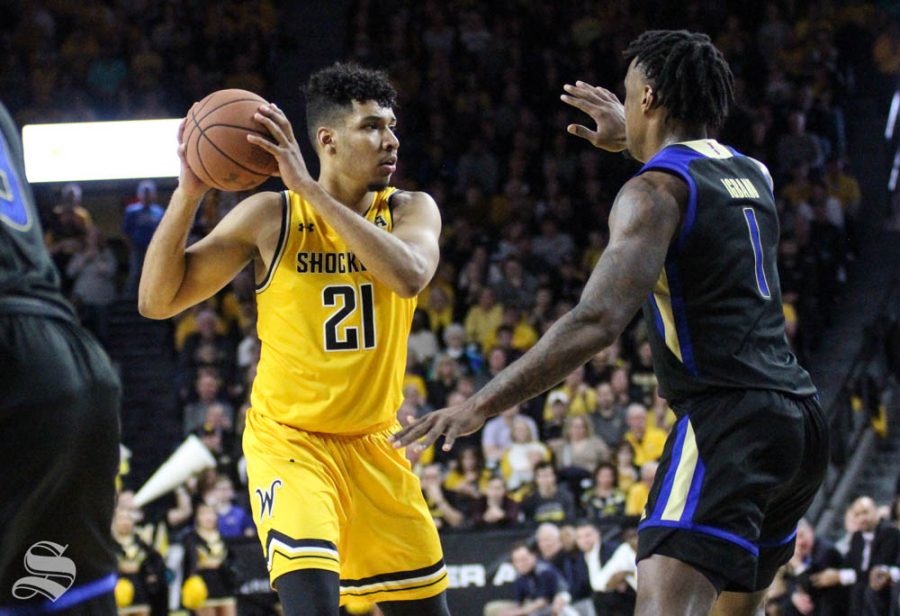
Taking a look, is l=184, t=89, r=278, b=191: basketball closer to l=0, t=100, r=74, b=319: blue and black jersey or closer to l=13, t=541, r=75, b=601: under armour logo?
l=0, t=100, r=74, b=319: blue and black jersey

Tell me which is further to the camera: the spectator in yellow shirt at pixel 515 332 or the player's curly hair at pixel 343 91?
the spectator in yellow shirt at pixel 515 332

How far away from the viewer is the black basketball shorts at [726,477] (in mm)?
3680

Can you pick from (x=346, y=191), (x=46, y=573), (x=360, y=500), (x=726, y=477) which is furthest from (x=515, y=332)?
(x=46, y=573)

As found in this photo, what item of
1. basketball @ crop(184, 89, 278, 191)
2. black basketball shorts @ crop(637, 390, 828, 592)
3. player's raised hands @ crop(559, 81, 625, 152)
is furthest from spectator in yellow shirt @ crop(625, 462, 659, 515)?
black basketball shorts @ crop(637, 390, 828, 592)

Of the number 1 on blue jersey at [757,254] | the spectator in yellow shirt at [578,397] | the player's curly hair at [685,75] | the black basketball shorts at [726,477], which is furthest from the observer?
the spectator in yellow shirt at [578,397]

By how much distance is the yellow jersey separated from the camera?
4773 mm

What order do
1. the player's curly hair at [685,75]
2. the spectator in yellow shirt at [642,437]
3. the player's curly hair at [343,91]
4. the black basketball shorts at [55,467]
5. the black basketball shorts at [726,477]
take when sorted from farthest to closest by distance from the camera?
the spectator in yellow shirt at [642,437], the player's curly hair at [343,91], the player's curly hair at [685,75], the black basketball shorts at [726,477], the black basketball shorts at [55,467]

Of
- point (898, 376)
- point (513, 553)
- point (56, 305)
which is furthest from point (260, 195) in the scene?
point (898, 376)

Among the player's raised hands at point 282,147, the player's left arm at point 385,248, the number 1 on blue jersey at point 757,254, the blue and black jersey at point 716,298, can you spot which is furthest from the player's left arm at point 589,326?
the player's raised hands at point 282,147

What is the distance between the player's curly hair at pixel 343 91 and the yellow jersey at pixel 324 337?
16.8 inches

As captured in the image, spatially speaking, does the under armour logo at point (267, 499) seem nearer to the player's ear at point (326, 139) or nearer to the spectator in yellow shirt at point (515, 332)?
the player's ear at point (326, 139)

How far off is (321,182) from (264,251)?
1.44 feet

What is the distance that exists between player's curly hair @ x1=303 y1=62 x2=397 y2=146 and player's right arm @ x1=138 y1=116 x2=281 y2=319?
0.41 metres

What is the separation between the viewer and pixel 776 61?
15.9 metres
